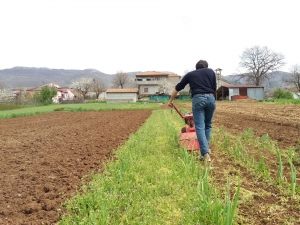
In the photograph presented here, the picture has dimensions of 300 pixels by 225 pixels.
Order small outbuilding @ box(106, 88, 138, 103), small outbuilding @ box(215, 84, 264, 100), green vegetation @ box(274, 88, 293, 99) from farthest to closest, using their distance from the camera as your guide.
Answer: small outbuilding @ box(106, 88, 138, 103)
green vegetation @ box(274, 88, 293, 99)
small outbuilding @ box(215, 84, 264, 100)

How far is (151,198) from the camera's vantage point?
9.86ft

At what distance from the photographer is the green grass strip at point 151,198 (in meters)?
2.44

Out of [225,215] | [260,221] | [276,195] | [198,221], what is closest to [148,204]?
[198,221]

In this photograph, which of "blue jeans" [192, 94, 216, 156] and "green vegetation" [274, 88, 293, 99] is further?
"green vegetation" [274, 88, 293, 99]

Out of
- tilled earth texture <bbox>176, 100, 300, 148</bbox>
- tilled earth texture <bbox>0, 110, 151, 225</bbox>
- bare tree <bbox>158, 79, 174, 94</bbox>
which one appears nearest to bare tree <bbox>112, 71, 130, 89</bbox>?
bare tree <bbox>158, 79, 174, 94</bbox>

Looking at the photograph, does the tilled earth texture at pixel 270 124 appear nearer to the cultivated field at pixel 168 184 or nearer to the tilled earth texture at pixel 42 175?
the cultivated field at pixel 168 184

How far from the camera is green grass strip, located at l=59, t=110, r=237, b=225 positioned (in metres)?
2.44

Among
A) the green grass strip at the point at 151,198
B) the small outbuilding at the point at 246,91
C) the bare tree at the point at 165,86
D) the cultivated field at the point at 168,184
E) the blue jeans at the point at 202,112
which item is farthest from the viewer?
the bare tree at the point at 165,86

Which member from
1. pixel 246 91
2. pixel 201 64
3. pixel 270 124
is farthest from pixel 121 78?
pixel 201 64

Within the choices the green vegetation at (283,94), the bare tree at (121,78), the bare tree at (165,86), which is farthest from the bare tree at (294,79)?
the bare tree at (121,78)

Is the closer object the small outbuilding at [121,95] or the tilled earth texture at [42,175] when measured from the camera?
the tilled earth texture at [42,175]

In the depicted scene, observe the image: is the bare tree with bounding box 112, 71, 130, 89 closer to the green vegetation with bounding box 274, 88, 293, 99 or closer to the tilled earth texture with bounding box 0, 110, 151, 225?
the green vegetation with bounding box 274, 88, 293, 99

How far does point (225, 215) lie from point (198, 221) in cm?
37

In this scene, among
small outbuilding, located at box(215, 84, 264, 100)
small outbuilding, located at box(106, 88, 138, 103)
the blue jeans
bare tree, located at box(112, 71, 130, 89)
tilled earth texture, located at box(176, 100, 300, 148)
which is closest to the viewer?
the blue jeans
